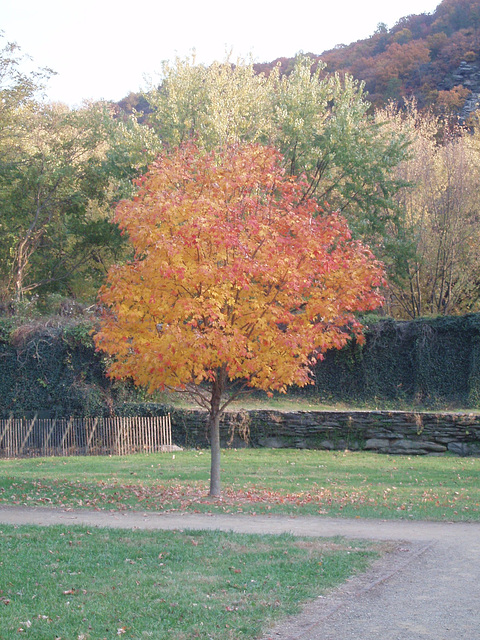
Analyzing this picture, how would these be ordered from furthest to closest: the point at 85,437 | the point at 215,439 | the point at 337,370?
the point at 337,370 → the point at 85,437 → the point at 215,439

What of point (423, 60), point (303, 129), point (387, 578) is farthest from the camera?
point (423, 60)

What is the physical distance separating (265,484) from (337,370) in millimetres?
13539

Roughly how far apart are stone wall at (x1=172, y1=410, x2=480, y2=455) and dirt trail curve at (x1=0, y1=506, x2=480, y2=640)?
11.2m

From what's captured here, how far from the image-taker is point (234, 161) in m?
12.3

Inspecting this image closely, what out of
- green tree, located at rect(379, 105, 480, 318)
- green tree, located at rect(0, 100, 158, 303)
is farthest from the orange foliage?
green tree, located at rect(379, 105, 480, 318)

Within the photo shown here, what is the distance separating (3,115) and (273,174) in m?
19.0

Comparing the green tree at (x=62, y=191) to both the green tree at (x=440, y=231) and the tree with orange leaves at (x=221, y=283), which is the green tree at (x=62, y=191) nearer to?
the green tree at (x=440, y=231)

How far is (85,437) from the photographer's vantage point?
70.7 ft

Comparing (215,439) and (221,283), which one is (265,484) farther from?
(221,283)

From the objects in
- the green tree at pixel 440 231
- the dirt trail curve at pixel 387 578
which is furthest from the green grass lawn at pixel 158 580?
the green tree at pixel 440 231

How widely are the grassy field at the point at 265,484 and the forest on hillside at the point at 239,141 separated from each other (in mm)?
10034

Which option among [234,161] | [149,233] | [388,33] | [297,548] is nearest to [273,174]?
[234,161]

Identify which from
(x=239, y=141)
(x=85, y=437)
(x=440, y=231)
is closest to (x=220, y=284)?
(x=85, y=437)

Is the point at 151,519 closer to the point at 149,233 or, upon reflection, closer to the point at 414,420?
the point at 149,233
